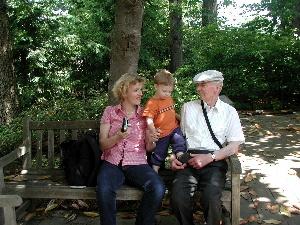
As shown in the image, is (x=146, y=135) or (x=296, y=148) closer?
(x=146, y=135)

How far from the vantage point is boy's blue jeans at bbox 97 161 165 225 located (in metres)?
4.11

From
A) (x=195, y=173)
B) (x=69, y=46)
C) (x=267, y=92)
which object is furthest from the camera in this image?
(x=69, y=46)

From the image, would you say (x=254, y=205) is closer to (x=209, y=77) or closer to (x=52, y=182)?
(x=209, y=77)

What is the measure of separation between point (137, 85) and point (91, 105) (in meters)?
3.17

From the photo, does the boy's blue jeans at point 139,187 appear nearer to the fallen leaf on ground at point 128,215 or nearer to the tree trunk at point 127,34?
the fallen leaf on ground at point 128,215

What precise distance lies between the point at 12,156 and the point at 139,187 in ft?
5.13

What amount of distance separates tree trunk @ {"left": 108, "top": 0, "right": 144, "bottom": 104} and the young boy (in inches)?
41.4

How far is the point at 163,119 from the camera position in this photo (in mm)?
4523

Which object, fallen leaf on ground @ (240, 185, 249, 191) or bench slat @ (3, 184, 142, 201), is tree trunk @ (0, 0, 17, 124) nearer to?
bench slat @ (3, 184, 142, 201)

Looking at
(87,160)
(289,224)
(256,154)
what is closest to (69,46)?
(256,154)

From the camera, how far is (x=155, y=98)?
4.55m

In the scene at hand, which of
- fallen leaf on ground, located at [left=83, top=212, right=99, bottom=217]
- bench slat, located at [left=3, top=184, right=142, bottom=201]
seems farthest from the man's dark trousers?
fallen leaf on ground, located at [left=83, top=212, right=99, bottom=217]

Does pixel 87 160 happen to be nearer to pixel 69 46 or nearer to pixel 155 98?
pixel 155 98

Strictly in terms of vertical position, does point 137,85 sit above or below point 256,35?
below
